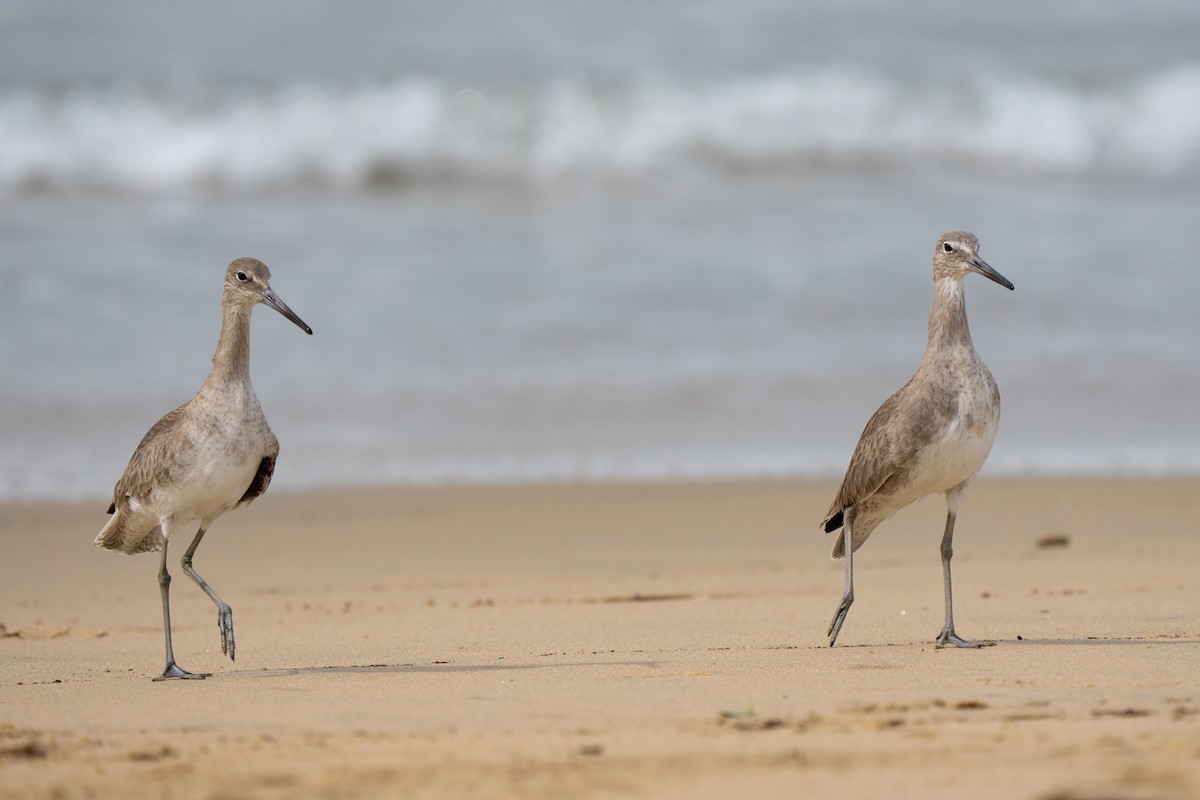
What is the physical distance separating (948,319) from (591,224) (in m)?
9.74

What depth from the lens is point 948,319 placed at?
612 cm

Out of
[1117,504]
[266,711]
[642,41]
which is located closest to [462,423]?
[1117,504]

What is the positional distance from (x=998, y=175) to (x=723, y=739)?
14261 millimetres

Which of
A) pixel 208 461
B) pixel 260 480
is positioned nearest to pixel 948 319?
pixel 260 480

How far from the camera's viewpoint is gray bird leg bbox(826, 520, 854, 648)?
5.65 m

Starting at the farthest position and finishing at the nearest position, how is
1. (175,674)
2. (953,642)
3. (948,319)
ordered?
(948,319) → (953,642) → (175,674)

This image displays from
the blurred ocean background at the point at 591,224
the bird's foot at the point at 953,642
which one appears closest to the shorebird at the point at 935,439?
the bird's foot at the point at 953,642

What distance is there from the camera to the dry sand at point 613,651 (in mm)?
3785

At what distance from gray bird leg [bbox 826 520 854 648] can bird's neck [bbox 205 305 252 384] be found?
234cm

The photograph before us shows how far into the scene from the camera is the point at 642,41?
19625 mm

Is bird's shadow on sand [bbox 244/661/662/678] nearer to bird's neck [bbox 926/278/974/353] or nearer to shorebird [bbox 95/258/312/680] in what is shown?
shorebird [bbox 95/258/312/680]

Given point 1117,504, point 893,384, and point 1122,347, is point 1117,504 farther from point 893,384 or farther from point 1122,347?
point 1122,347

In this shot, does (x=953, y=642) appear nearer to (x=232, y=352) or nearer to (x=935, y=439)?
(x=935, y=439)

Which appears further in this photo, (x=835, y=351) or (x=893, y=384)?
(x=835, y=351)
